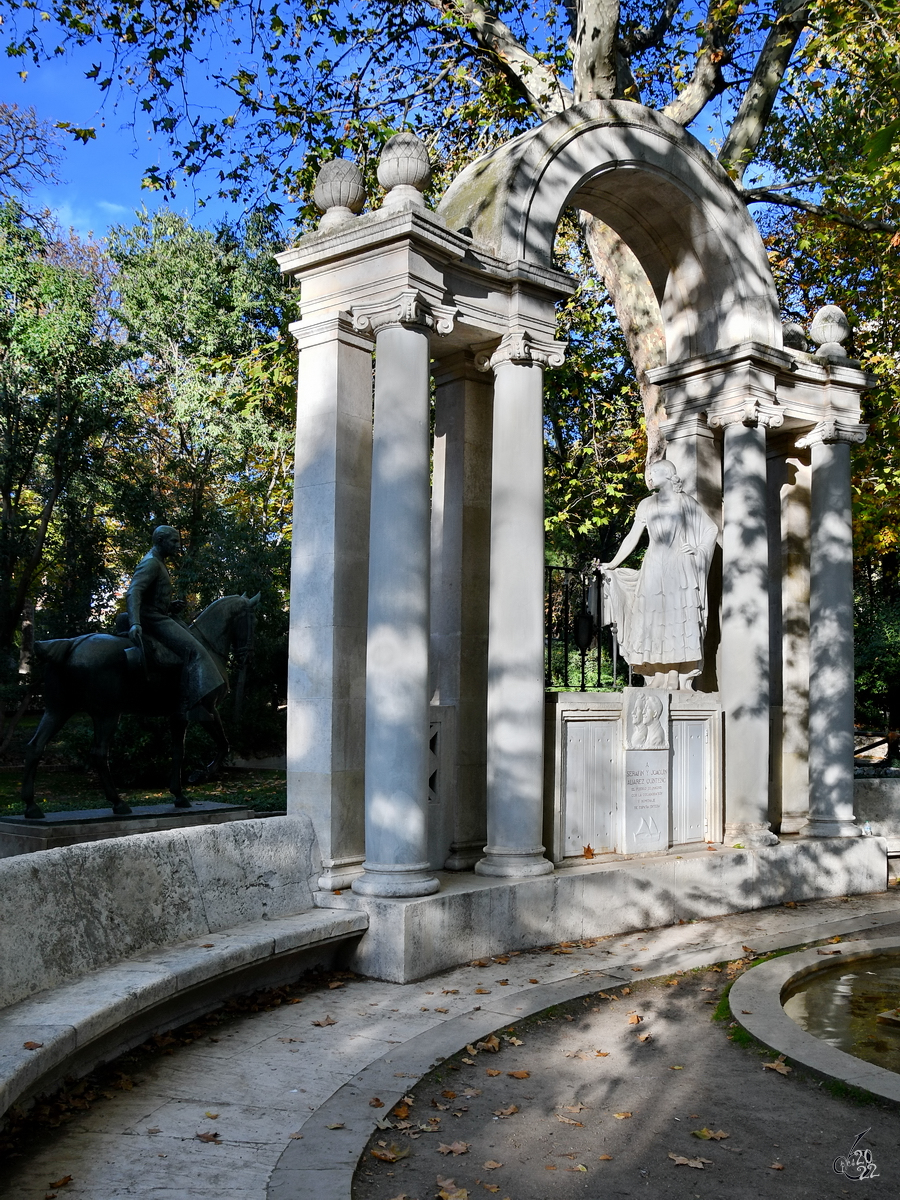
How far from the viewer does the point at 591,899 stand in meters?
7.77

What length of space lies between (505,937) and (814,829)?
4.47 meters

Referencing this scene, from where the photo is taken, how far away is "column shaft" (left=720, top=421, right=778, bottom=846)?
9.58 meters

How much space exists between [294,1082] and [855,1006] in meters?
3.45

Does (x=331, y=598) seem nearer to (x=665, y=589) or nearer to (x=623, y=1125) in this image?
(x=665, y=589)

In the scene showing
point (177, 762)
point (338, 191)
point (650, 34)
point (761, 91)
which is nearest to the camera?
point (338, 191)

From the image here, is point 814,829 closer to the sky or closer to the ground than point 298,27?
closer to the ground

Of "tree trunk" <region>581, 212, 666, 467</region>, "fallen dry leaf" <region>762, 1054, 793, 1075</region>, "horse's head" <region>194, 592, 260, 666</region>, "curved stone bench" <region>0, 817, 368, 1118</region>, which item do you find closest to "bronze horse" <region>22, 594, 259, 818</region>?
"horse's head" <region>194, 592, 260, 666</region>

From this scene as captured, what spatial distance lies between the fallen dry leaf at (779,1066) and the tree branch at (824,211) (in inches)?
463

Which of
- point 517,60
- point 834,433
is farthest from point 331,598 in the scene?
point 517,60

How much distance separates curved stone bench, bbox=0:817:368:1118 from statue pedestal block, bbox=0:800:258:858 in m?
1.51

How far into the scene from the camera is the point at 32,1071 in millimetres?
3809

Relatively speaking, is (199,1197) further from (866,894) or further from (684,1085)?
(866,894)

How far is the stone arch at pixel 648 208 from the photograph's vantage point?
8.05 metres

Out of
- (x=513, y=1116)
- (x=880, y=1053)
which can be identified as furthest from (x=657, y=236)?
(x=513, y=1116)
